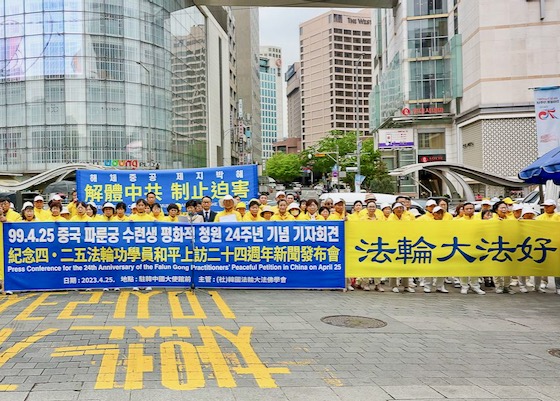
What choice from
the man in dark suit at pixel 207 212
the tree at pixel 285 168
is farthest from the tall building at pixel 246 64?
the man in dark suit at pixel 207 212

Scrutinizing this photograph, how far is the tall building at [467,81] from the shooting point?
4128cm

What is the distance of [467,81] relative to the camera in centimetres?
4603

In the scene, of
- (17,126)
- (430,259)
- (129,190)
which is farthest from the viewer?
(17,126)

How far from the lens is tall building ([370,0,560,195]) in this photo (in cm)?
4128

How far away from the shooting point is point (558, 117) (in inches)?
575

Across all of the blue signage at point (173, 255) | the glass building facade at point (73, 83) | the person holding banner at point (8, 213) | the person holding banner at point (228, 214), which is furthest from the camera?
the glass building facade at point (73, 83)

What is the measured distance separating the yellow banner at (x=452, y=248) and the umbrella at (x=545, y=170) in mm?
922

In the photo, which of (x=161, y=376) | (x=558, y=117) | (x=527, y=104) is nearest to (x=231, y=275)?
(x=161, y=376)

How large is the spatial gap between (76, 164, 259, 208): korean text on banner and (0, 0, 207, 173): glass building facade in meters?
39.8

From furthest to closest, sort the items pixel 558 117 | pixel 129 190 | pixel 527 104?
1. pixel 527 104
2. pixel 558 117
3. pixel 129 190

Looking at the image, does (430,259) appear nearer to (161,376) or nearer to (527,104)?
(161,376)

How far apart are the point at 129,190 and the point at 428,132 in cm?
4578

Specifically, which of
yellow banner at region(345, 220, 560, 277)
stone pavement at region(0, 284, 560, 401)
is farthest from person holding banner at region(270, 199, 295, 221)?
stone pavement at region(0, 284, 560, 401)

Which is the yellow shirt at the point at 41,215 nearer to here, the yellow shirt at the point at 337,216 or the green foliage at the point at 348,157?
the yellow shirt at the point at 337,216
